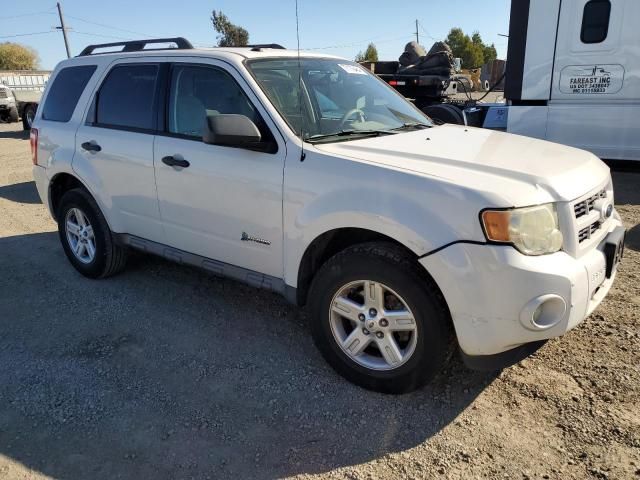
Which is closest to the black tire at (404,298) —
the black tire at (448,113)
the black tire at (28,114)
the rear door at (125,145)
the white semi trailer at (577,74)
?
the rear door at (125,145)

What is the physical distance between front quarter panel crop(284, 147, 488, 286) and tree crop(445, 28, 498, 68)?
6309cm

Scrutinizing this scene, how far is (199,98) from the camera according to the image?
3.88m

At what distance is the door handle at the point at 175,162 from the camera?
377cm

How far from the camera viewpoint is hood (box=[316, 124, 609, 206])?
8.76ft

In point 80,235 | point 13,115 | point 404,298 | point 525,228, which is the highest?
point 525,228

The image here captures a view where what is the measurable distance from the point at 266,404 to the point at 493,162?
185 centimetres

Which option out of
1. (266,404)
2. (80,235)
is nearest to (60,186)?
(80,235)

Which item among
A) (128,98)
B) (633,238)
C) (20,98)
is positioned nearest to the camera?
(128,98)

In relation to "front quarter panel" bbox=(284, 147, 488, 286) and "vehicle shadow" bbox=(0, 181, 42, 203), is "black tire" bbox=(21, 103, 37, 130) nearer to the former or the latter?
"vehicle shadow" bbox=(0, 181, 42, 203)

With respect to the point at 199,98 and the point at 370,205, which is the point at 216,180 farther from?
the point at 370,205

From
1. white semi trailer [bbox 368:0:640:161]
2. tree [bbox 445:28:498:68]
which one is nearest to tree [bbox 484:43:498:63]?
tree [bbox 445:28:498:68]

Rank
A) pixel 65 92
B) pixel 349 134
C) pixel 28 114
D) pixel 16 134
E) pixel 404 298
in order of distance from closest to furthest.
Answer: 1. pixel 404 298
2. pixel 349 134
3. pixel 65 92
4. pixel 16 134
5. pixel 28 114

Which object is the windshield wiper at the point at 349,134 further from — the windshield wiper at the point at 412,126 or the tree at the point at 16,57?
the tree at the point at 16,57

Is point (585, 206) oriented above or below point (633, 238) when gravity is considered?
above
